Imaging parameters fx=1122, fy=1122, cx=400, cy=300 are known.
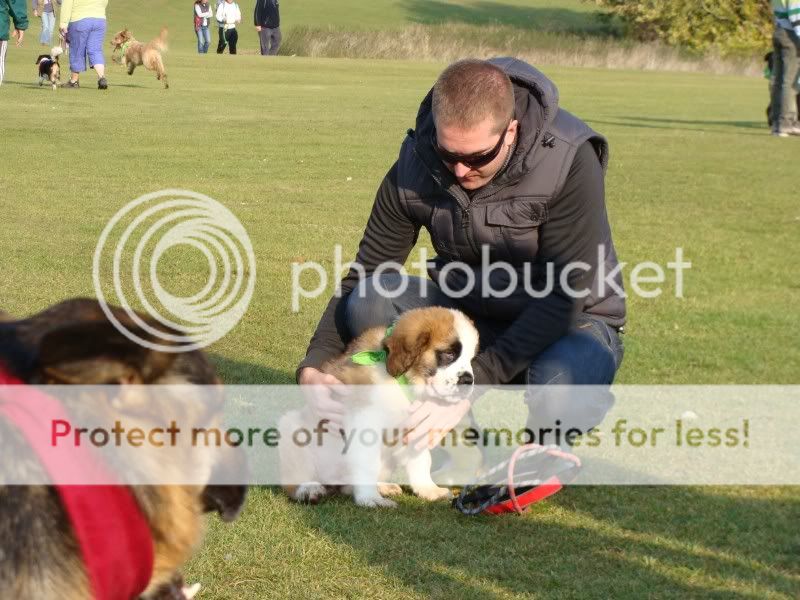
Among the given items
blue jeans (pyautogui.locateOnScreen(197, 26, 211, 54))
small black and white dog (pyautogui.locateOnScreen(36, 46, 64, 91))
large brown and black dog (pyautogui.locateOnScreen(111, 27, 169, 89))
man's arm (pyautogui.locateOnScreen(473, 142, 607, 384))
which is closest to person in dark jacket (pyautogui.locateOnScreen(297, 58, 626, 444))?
man's arm (pyautogui.locateOnScreen(473, 142, 607, 384))

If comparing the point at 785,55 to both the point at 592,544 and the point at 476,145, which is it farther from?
the point at 592,544

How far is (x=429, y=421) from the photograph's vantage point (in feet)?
14.8

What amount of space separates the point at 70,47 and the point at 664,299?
17.9m

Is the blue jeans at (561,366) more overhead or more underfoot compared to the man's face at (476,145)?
more underfoot

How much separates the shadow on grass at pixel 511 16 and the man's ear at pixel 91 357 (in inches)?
2423

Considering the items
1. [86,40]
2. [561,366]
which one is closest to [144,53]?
[86,40]

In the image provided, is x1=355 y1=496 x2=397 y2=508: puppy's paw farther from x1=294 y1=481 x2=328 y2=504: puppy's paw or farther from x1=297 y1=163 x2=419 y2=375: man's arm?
x1=297 y1=163 x2=419 y2=375: man's arm

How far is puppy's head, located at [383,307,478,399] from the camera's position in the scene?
14.6 feet

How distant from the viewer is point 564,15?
240ft

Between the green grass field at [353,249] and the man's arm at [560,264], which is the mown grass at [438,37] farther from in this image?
the man's arm at [560,264]

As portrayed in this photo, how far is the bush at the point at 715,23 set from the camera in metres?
49.9

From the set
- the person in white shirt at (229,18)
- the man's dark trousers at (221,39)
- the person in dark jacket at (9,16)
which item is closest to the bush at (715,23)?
the person in white shirt at (229,18)

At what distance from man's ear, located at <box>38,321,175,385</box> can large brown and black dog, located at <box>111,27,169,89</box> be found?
81.2 feet

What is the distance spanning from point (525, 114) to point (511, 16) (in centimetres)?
6981
